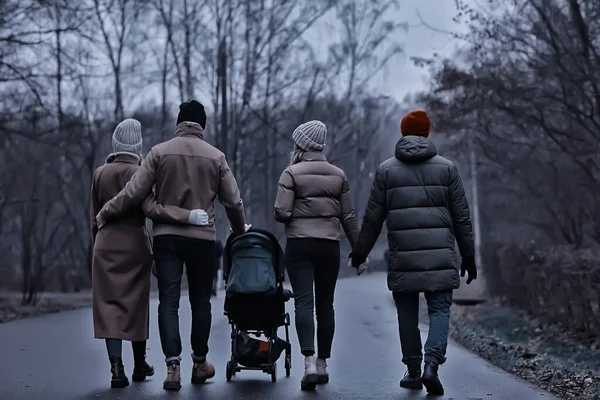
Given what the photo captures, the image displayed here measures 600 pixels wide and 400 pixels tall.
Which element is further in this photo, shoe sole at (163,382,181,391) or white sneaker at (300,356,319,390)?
white sneaker at (300,356,319,390)

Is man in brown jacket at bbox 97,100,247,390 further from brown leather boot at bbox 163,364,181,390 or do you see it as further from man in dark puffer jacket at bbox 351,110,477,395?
man in dark puffer jacket at bbox 351,110,477,395

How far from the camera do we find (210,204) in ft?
25.0

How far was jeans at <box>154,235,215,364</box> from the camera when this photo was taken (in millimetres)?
7445

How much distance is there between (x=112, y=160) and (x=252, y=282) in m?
1.43

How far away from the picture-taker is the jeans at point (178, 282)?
7445 mm

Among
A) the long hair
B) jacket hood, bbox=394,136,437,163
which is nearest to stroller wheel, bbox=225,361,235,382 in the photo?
the long hair

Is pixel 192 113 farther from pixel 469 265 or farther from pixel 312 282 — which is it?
pixel 469 265

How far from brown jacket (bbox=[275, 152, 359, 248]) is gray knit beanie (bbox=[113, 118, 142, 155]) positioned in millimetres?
1125

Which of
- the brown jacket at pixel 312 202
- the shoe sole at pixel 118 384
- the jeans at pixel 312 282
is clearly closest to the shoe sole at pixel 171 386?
the shoe sole at pixel 118 384

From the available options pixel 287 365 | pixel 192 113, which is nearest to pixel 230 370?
pixel 287 365

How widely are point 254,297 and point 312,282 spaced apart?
0.46m

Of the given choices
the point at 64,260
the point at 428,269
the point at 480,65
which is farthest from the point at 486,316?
the point at 64,260

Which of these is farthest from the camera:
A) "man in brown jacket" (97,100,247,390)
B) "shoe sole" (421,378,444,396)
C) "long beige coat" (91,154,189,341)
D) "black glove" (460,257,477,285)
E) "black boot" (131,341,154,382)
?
"black boot" (131,341,154,382)

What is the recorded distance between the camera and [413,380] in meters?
7.66
